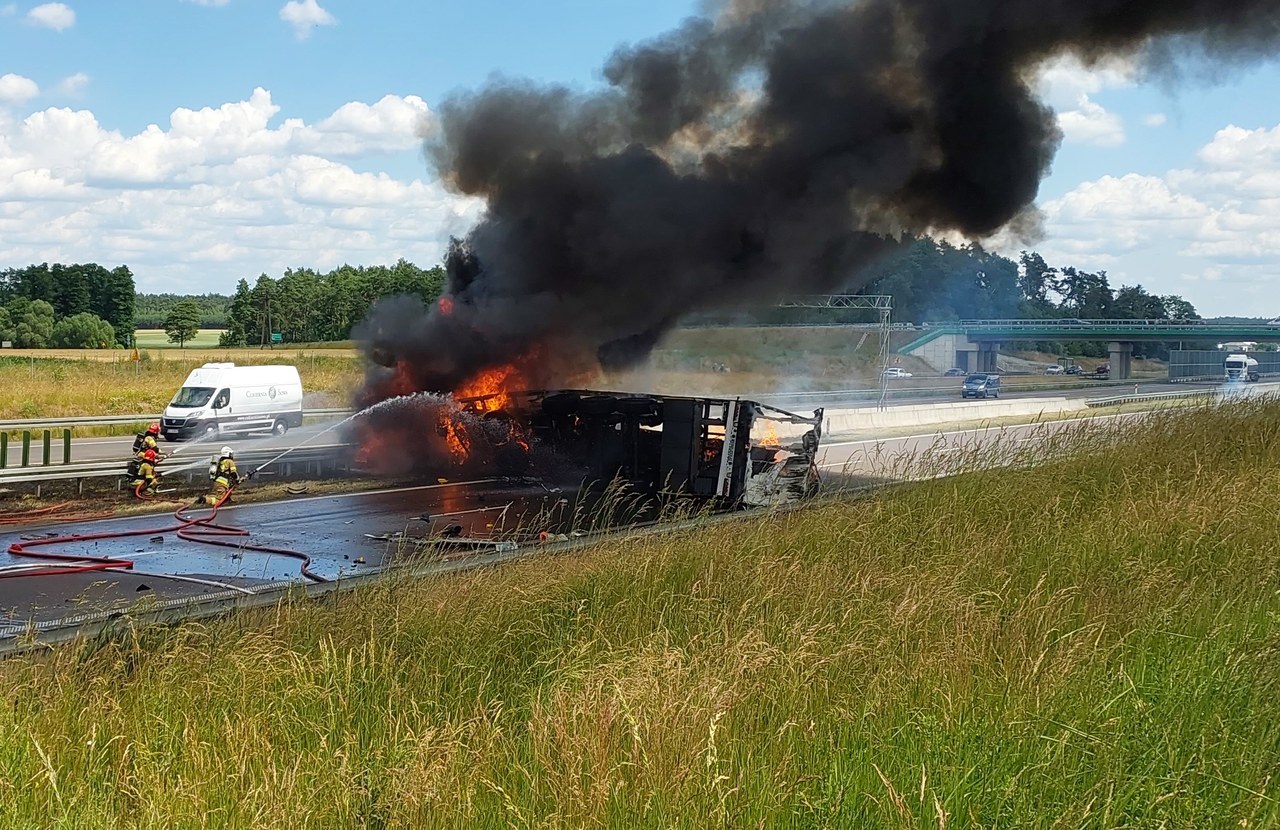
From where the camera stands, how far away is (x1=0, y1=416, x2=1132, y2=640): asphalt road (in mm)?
8812

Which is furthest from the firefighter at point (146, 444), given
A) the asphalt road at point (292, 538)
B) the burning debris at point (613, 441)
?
the burning debris at point (613, 441)

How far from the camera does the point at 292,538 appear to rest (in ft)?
38.6

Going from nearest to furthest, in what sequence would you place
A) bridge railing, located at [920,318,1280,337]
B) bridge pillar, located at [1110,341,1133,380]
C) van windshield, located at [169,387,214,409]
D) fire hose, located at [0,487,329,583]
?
1. fire hose, located at [0,487,329,583]
2. van windshield, located at [169,387,214,409]
3. bridge railing, located at [920,318,1280,337]
4. bridge pillar, located at [1110,341,1133,380]

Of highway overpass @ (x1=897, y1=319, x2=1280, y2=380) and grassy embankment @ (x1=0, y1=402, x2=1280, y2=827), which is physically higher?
highway overpass @ (x1=897, y1=319, x2=1280, y2=380)

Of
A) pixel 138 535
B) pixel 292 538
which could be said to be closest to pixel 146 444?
pixel 138 535

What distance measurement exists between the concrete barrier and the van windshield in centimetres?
1372

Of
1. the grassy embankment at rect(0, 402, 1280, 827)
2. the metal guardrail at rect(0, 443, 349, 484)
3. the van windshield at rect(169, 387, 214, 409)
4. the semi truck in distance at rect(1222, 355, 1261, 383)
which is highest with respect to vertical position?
the semi truck in distance at rect(1222, 355, 1261, 383)

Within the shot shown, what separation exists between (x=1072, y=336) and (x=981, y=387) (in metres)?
28.4

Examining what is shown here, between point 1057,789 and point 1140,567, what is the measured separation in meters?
3.52

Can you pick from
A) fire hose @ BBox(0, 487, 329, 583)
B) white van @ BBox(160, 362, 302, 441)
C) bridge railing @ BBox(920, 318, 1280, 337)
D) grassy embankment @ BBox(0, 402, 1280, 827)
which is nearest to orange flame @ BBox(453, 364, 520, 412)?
fire hose @ BBox(0, 487, 329, 583)

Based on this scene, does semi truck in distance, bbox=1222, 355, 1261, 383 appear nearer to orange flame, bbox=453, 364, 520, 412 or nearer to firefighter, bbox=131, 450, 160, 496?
orange flame, bbox=453, 364, 520, 412

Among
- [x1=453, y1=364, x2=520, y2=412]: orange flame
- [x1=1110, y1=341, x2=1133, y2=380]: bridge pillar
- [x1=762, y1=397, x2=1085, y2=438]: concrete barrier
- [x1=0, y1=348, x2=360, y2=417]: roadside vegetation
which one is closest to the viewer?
[x1=453, y1=364, x2=520, y2=412]: orange flame

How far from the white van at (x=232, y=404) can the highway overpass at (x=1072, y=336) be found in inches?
1980

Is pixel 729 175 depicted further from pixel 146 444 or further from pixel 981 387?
pixel 981 387
